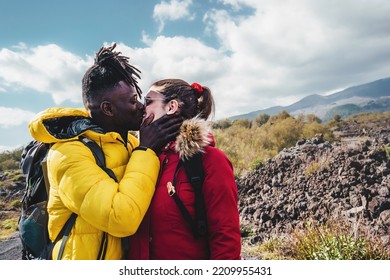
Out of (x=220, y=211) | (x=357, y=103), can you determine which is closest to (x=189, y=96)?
(x=220, y=211)

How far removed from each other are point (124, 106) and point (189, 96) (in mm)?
323

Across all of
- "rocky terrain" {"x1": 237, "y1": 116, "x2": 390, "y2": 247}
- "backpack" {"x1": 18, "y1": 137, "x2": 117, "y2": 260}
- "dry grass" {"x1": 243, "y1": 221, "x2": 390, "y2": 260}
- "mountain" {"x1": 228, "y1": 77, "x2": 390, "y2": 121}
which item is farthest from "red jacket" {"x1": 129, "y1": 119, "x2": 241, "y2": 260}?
"mountain" {"x1": 228, "y1": 77, "x2": 390, "y2": 121}

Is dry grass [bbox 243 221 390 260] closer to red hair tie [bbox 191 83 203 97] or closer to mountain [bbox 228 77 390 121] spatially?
red hair tie [bbox 191 83 203 97]

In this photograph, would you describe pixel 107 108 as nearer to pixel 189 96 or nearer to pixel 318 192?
pixel 189 96

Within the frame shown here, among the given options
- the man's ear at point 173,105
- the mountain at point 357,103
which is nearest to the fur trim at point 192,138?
the man's ear at point 173,105

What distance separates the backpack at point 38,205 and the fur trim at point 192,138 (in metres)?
0.30

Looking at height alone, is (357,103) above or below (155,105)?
above

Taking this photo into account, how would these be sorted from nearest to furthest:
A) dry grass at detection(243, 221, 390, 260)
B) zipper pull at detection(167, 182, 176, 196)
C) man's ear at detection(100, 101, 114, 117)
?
zipper pull at detection(167, 182, 176, 196) → man's ear at detection(100, 101, 114, 117) → dry grass at detection(243, 221, 390, 260)

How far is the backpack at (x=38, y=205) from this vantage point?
5.27 feet

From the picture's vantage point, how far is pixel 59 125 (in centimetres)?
Result: 166

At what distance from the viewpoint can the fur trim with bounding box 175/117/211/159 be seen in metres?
1.61

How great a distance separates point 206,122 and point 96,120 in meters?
0.49

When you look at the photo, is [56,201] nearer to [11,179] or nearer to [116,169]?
[116,169]
